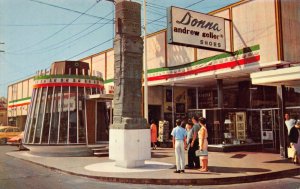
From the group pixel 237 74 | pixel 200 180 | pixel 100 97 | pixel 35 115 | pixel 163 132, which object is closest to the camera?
pixel 200 180

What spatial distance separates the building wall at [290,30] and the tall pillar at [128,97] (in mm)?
7183

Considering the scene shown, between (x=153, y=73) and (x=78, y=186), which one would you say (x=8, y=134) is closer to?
(x=153, y=73)

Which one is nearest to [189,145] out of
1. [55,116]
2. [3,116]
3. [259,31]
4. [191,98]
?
[259,31]

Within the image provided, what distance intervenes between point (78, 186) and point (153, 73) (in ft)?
46.7

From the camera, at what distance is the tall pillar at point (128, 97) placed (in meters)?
11.8

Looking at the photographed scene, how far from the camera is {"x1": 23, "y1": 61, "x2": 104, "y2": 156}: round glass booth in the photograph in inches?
699

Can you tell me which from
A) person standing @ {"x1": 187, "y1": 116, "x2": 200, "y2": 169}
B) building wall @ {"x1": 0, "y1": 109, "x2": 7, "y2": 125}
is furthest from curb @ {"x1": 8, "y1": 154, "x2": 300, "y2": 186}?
building wall @ {"x1": 0, "y1": 109, "x2": 7, "y2": 125}

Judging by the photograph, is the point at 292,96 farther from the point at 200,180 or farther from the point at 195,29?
the point at 200,180

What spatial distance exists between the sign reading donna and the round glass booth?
7037 mm

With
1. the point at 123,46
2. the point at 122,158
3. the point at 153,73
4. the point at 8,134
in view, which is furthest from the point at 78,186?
the point at 8,134

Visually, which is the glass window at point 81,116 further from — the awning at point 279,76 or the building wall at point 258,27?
the awning at point 279,76

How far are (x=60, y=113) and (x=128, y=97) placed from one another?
734 cm

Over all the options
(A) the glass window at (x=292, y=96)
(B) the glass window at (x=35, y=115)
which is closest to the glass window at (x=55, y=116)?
(B) the glass window at (x=35, y=115)

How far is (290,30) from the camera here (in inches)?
604
